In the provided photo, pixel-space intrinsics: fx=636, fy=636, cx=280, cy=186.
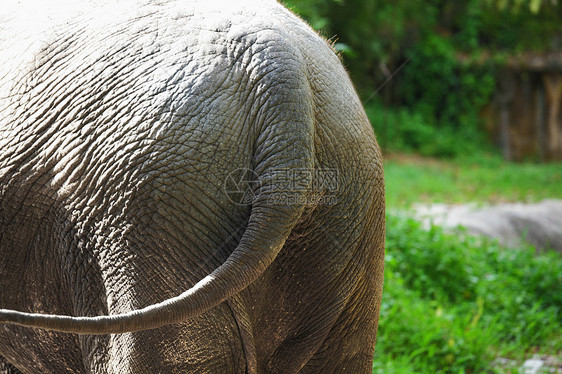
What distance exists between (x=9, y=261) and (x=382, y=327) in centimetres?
278

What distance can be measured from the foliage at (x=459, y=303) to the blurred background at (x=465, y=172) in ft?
0.04

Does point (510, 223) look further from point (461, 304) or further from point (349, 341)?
point (349, 341)

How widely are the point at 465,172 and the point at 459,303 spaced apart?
7.84 meters

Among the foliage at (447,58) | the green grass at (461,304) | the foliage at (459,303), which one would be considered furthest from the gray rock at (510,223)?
the foliage at (447,58)

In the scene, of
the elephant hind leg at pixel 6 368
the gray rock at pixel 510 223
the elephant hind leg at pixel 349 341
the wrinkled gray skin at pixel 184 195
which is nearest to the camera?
the wrinkled gray skin at pixel 184 195

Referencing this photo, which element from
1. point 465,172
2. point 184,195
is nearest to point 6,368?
point 184,195

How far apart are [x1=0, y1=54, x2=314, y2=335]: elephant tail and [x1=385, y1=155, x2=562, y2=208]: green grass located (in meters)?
6.23

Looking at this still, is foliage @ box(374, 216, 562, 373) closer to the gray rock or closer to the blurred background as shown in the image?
the blurred background

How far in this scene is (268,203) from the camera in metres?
1.50

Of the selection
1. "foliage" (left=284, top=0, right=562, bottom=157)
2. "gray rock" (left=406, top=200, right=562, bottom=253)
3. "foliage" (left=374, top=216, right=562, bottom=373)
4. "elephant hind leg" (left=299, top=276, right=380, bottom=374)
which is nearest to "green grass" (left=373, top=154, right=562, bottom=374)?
"foliage" (left=374, top=216, right=562, bottom=373)

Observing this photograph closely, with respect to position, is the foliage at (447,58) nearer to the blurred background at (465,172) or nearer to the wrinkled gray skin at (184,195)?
the blurred background at (465,172)

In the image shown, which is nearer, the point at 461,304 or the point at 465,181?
the point at 461,304

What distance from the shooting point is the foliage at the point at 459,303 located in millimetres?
3934

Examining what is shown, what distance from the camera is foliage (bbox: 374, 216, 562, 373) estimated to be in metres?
3.93
